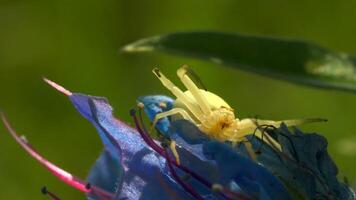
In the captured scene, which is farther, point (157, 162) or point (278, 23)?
point (278, 23)

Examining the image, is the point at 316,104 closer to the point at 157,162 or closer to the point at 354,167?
Answer: the point at 354,167

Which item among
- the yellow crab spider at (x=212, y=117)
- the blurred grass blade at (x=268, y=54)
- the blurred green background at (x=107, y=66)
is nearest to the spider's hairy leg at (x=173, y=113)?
the yellow crab spider at (x=212, y=117)

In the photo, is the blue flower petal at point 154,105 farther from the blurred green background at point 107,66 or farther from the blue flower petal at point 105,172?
the blurred green background at point 107,66

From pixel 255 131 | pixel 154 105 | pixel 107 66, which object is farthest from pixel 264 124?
pixel 107 66

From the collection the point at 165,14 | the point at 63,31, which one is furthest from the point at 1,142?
the point at 165,14

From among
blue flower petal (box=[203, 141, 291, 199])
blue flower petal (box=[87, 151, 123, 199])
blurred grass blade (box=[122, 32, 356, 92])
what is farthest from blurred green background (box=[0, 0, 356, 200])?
blurred grass blade (box=[122, 32, 356, 92])

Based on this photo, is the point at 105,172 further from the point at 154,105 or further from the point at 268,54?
the point at 268,54
